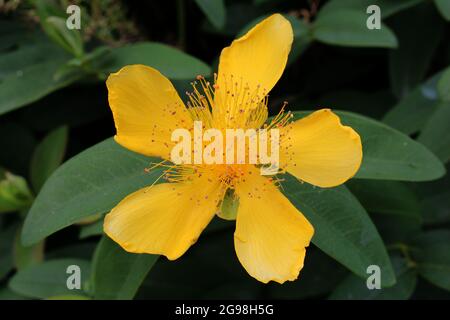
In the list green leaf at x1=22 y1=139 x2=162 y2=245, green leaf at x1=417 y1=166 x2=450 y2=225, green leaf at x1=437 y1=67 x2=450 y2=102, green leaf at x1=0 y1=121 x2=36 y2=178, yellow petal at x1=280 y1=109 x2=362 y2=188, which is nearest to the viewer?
yellow petal at x1=280 y1=109 x2=362 y2=188

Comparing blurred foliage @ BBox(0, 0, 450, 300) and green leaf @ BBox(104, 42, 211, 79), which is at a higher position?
green leaf @ BBox(104, 42, 211, 79)

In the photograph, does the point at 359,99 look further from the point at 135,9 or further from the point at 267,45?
the point at 135,9

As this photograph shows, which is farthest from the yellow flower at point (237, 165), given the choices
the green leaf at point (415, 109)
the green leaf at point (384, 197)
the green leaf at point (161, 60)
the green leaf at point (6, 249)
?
the green leaf at point (6, 249)

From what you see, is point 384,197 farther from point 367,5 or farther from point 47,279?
point 47,279

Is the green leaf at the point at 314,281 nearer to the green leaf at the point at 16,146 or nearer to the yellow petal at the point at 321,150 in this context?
the yellow petal at the point at 321,150

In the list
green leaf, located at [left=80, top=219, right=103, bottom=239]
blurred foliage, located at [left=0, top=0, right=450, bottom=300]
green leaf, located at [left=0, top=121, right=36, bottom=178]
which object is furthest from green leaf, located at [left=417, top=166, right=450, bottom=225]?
green leaf, located at [left=0, top=121, right=36, bottom=178]

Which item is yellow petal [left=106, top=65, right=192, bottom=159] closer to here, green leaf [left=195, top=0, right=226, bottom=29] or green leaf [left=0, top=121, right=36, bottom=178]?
green leaf [left=195, top=0, right=226, bottom=29]

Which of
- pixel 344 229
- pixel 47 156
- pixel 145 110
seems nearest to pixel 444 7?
pixel 344 229
